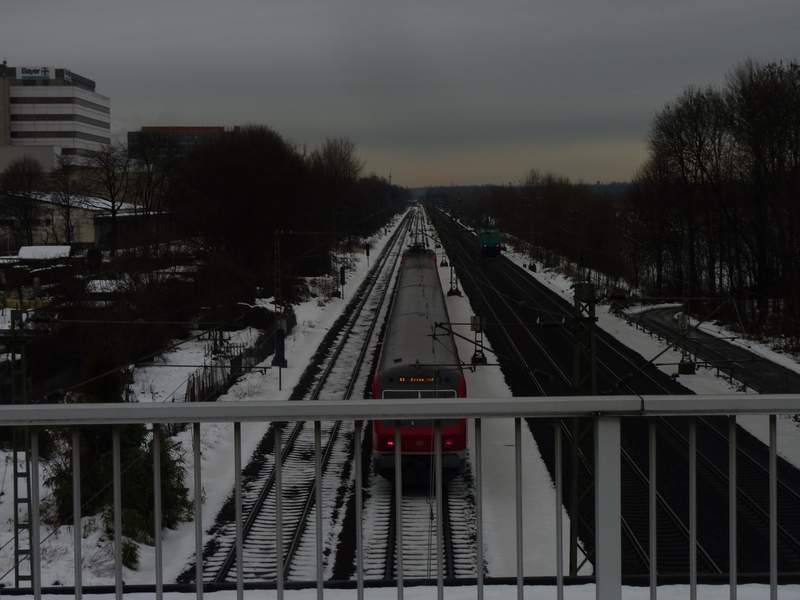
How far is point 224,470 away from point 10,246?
35.1 m

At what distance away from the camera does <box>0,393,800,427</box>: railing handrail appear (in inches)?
87.3

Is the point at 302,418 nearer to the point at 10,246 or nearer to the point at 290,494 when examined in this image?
the point at 290,494

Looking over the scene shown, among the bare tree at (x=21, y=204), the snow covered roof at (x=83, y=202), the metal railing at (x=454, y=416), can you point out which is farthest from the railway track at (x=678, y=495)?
the snow covered roof at (x=83, y=202)

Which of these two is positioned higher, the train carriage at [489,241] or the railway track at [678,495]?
the train carriage at [489,241]

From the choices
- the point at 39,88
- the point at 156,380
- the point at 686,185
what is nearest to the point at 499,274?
the point at 686,185

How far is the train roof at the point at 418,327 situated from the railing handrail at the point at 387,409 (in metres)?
9.53

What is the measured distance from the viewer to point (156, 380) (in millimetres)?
20703

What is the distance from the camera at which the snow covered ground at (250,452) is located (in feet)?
9.08

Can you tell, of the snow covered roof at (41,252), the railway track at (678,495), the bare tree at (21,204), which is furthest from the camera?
the bare tree at (21,204)

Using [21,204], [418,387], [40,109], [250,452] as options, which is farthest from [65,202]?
[418,387]

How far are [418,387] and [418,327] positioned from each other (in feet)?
8.71

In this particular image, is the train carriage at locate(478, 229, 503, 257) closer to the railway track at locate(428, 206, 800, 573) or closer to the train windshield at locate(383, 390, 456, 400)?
the railway track at locate(428, 206, 800, 573)

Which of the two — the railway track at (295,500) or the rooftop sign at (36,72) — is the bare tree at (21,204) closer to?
the rooftop sign at (36,72)

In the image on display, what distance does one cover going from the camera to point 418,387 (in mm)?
12258
